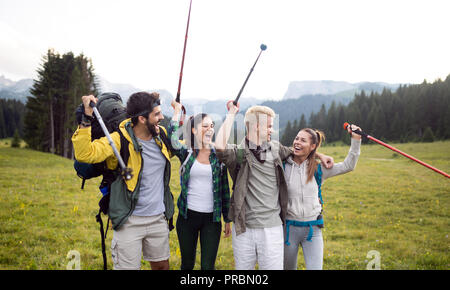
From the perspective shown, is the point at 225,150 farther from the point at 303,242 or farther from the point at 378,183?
the point at 378,183

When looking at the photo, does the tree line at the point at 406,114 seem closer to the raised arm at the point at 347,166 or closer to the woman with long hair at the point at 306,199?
the raised arm at the point at 347,166

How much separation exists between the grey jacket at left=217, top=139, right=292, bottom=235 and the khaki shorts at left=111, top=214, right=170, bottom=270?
108 cm

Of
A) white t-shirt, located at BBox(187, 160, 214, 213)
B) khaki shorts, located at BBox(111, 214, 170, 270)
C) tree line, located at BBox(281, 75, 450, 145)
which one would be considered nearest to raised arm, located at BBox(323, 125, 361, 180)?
white t-shirt, located at BBox(187, 160, 214, 213)

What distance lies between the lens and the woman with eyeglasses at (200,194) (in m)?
4.21

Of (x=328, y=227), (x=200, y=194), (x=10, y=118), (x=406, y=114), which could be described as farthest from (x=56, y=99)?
(x=406, y=114)

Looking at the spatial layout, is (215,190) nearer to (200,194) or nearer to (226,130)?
(200,194)

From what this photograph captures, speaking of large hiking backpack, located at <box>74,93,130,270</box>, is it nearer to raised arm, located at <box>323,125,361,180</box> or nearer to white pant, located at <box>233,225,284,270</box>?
white pant, located at <box>233,225,284,270</box>

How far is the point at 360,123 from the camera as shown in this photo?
322 ft

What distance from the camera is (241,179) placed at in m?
4.10

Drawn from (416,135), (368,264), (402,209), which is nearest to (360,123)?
(416,135)

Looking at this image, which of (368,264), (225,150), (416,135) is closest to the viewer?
(225,150)

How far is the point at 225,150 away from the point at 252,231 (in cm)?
126

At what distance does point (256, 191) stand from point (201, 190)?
0.86 m

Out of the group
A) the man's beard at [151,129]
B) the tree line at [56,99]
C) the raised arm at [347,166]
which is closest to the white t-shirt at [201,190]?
the man's beard at [151,129]
